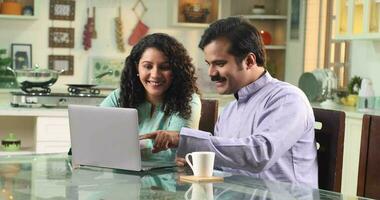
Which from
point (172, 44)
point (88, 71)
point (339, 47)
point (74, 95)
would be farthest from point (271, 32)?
point (172, 44)

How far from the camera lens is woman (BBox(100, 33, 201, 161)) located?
2.55 m

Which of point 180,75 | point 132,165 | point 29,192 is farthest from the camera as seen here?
point 180,75

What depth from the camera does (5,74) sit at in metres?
5.20

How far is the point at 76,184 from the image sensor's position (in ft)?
6.07

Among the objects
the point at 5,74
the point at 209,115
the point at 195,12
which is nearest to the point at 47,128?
the point at 5,74

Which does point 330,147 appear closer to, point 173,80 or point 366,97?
point 173,80

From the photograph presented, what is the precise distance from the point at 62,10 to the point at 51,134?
1482 millimetres

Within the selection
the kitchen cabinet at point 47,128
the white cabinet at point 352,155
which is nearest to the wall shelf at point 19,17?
the kitchen cabinet at point 47,128

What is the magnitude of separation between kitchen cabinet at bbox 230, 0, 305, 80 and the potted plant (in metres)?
1.98

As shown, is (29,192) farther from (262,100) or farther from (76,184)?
(262,100)

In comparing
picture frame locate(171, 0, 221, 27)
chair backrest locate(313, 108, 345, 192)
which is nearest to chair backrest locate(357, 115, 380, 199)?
chair backrest locate(313, 108, 345, 192)

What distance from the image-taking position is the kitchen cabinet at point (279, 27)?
575cm

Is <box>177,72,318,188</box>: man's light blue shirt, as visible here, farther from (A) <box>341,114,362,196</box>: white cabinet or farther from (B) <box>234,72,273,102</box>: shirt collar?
(A) <box>341,114,362,196</box>: white cabinet

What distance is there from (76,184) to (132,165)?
0.21 metres
